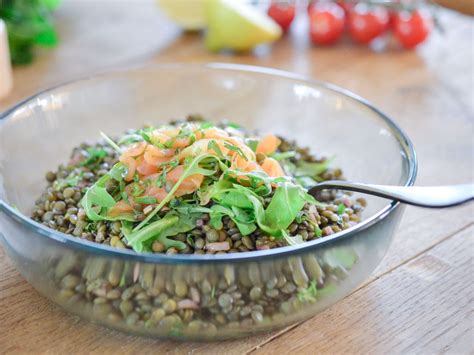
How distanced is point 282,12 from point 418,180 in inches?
38.6

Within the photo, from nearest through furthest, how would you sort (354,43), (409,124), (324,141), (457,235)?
(457,235) → (324,141) → (409,124) → (354,43)

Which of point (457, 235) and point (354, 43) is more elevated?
point (354, 43)

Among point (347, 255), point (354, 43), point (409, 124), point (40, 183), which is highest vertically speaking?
point (354, 43)

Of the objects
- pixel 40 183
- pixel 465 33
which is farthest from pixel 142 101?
pixel 465 33

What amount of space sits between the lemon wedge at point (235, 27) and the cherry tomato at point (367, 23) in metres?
0.26

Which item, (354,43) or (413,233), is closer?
(413,233)

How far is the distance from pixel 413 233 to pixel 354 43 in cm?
109

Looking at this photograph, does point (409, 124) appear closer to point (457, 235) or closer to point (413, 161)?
point (457, 235)

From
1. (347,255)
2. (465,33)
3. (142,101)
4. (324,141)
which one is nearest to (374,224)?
(347,255)

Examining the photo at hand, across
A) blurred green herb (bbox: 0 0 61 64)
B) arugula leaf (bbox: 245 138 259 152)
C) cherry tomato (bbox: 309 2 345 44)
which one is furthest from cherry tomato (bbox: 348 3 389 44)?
arugula leaf (bbox: 245 138 259 152)

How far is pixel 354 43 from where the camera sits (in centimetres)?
233

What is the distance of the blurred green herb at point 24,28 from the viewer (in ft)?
6.92

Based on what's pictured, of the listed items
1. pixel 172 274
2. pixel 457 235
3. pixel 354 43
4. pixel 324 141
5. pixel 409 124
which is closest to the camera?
pixel 172 274

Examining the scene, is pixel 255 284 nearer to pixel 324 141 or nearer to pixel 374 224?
pixel 374 224
